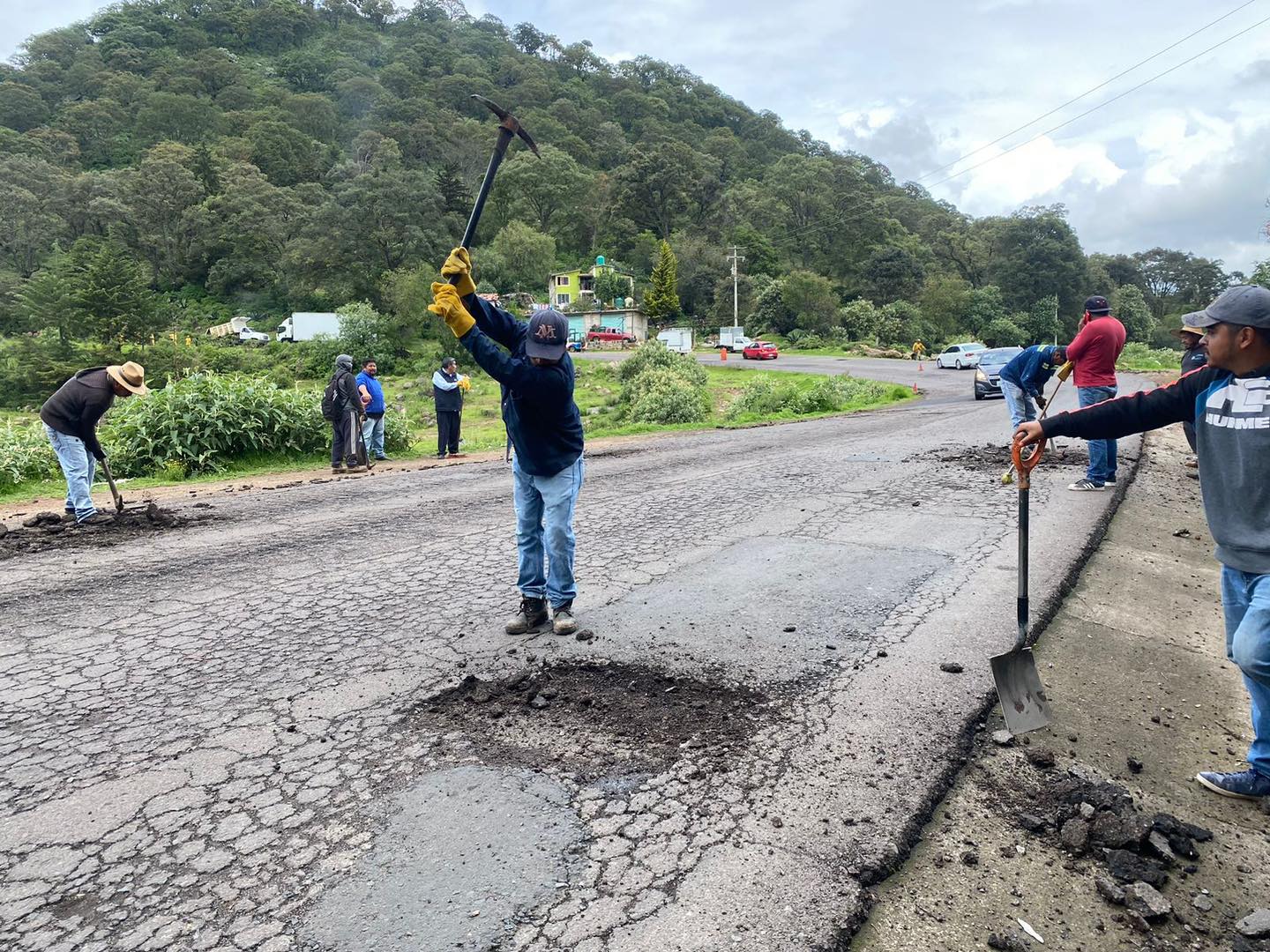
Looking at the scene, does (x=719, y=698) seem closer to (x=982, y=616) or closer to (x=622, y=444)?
(x=982, y=616)

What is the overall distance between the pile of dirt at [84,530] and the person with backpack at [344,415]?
420cm

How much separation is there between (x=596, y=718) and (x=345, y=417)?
34.2 feet

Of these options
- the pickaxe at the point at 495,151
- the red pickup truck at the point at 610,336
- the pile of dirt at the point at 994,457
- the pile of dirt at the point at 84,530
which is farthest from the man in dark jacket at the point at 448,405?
the red pickup truck at the point at 610,336

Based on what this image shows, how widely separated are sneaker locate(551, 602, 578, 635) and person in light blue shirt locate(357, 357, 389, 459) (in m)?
9.28

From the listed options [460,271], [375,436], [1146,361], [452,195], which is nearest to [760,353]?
[1146,361]

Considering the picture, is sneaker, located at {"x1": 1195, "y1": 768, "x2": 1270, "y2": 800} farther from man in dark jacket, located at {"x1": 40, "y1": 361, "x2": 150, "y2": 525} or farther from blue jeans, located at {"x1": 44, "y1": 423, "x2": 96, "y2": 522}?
blue jeans, located at {"x1": 44, "y1": 423, "x2": 96, "y2": 522}

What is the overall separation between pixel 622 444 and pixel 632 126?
419 feet

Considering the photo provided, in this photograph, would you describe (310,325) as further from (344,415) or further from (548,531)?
(548,531)

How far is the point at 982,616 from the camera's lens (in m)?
4.81

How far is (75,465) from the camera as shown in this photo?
7.95 meters

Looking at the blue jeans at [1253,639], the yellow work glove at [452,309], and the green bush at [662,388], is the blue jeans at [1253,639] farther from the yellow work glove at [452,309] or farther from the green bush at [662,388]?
the green bush at [662,388]

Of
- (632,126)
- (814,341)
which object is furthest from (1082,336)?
(632,126)

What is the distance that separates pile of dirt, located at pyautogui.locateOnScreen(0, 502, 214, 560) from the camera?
733cm

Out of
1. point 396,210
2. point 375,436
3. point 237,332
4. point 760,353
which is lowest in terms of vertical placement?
point 375,436
